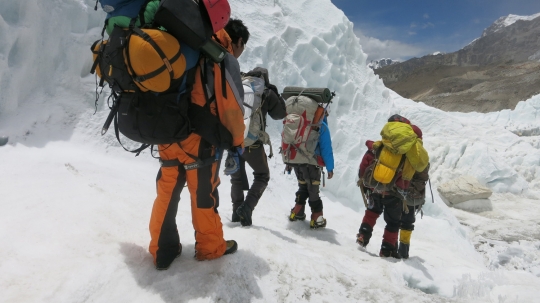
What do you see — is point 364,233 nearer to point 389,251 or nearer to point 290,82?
point 389,251

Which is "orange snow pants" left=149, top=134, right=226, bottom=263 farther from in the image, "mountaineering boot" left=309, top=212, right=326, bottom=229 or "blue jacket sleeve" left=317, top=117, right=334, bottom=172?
"mountaineering boot" left=309, top=212, right=326, bottom=229

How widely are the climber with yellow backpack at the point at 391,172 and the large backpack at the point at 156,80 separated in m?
2.00

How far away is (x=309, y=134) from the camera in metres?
3.81

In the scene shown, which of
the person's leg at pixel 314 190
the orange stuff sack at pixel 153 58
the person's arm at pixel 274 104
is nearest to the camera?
the orange stuff sack at pixel 153 58

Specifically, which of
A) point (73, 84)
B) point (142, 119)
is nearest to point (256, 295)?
point (142, 119)

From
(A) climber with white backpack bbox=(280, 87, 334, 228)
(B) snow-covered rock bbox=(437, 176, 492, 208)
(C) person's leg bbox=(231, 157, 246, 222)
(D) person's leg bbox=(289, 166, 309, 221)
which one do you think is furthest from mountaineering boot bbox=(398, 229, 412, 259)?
(B) snow-covered rock bbox=(437, 176, 492, 208)

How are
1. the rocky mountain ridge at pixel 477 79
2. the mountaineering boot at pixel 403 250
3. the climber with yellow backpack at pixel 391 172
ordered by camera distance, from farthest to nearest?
the rocky mountain ridge at pixel 477 79
the mountaineering boot at pixel 403 250
the climber with yellow backpack at pixel 391 172

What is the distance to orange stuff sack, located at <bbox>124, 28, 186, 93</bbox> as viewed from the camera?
1.61m

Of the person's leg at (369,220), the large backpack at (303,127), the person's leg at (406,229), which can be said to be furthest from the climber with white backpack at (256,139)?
the person's leg at (406,229)

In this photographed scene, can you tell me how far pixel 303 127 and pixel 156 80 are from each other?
2340 mm

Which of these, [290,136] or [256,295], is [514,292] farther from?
[290,136]

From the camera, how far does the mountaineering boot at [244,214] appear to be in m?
3.18

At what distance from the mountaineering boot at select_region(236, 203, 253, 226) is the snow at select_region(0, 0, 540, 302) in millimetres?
146

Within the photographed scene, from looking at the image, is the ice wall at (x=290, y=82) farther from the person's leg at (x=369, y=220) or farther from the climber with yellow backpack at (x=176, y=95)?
the climber with yellow backpack at (x=176, y=95)
